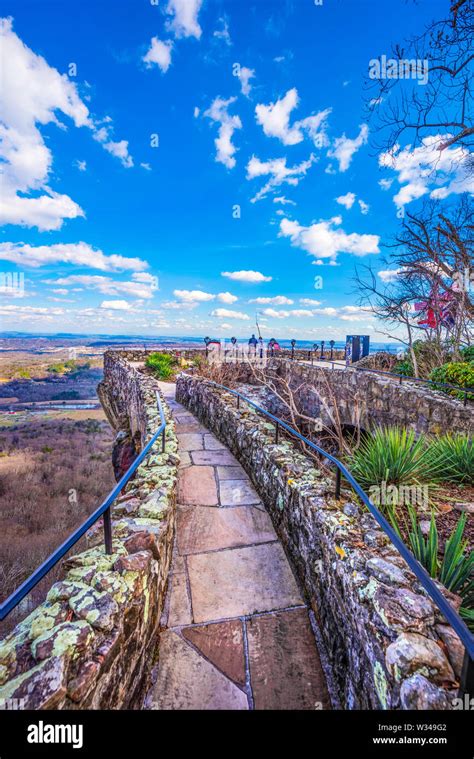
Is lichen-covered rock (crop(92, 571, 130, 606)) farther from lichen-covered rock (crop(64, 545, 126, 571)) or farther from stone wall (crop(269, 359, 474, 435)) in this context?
stone wall (crop(269, 359, 474, 435))

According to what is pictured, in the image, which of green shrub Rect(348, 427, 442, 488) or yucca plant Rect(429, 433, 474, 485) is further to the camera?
yucca plant Rect(429, 433, 474, 485)

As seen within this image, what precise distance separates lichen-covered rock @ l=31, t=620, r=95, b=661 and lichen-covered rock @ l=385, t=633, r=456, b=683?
1.34 m

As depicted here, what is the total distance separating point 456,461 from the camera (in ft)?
12.6

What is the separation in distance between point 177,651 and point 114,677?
69 cm

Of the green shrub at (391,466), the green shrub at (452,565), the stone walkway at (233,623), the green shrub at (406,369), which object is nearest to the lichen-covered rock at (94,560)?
the stone walkway at (233,623)

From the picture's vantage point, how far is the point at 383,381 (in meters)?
8.27

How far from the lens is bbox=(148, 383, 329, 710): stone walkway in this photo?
175 cm

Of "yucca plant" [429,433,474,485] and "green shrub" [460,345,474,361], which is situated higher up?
"green shrub" [460,345,474,361]

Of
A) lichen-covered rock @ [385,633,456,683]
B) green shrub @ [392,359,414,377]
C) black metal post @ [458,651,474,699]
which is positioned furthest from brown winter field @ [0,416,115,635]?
green shrub @ [392,359,414,377]

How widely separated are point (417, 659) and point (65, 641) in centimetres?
152

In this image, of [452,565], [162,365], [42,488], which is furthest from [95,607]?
A: [42,488]

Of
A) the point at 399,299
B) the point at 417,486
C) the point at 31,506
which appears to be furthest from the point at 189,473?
the point at 31,506

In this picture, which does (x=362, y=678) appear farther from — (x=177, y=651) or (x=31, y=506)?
(x=31, y=506)
